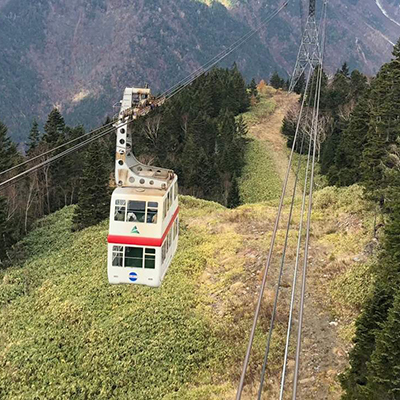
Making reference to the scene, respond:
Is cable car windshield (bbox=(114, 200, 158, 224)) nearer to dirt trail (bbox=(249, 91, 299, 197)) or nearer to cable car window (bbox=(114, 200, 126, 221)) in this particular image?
cable car window (bbox=(114, 200, 126, 221))

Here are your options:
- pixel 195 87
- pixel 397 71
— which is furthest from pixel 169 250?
pixel 195 87

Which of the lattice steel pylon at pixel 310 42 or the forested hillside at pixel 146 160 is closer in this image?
the forested hillside at pixel 146 160

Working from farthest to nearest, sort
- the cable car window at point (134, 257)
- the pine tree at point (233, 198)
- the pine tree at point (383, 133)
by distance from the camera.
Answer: the pine tree at point (233, 198) → the pine tree at point (383, 133) → the cable car window at point (134, 257)

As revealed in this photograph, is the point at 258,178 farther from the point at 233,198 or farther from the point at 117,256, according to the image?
the point at 117,256

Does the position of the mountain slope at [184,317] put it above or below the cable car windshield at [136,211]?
below

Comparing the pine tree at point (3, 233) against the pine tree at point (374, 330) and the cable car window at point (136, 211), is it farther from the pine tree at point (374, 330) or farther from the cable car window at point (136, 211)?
the pine tree at point (374, 330)

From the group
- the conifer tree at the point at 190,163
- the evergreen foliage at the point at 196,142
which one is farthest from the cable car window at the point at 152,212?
the conifer tree at the point at 190,163

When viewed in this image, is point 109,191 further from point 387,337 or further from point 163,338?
point 387,337
